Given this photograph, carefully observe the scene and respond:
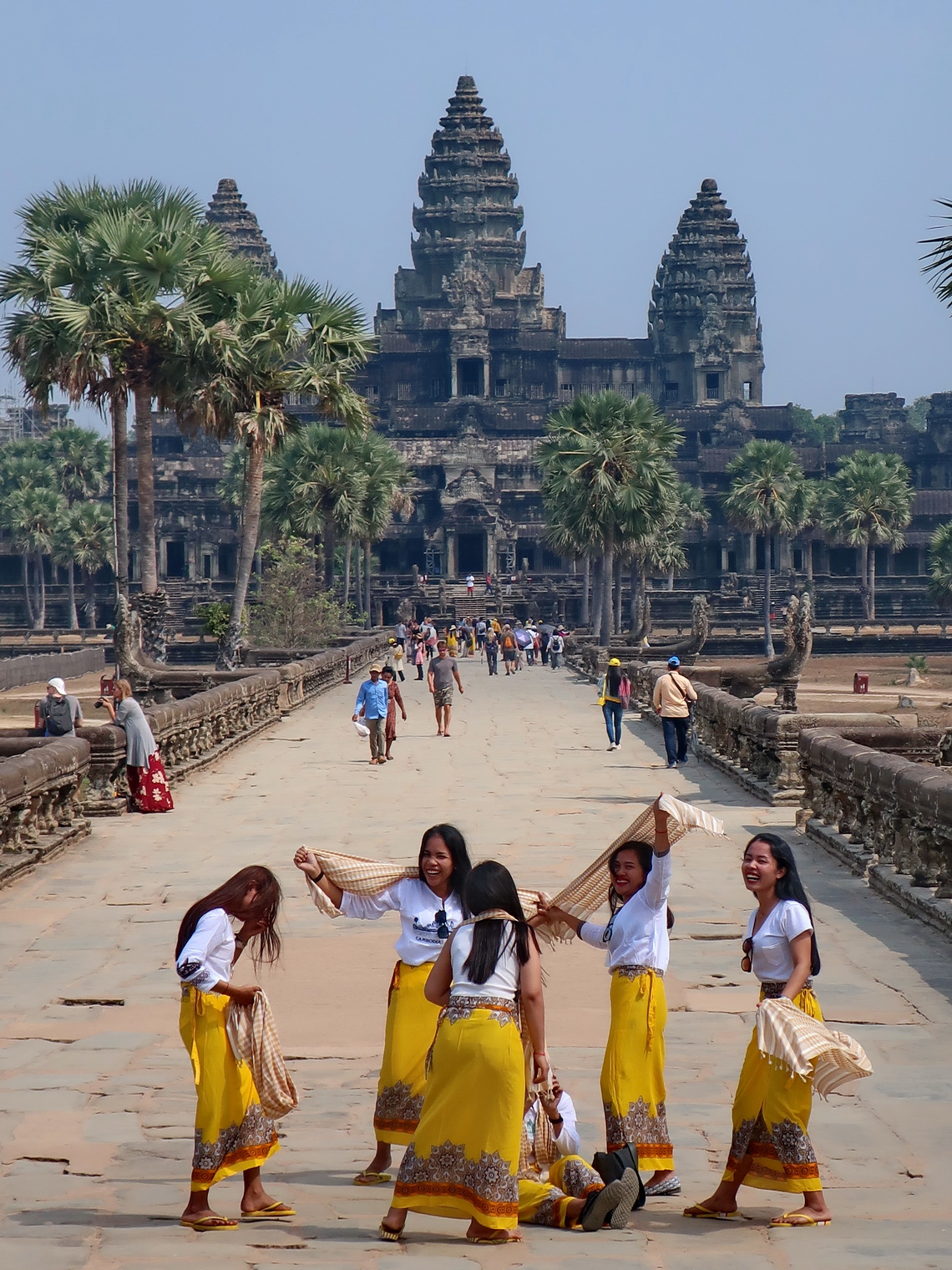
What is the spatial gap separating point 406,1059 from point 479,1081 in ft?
2.40

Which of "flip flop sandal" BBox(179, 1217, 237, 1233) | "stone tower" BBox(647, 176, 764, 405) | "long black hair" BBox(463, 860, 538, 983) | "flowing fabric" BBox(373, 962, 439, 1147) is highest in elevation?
"stone tower" BBox(647, 176, 764, 405)

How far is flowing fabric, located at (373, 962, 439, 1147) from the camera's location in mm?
6242

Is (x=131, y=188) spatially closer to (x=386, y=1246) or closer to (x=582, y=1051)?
(x=582, y=1051)

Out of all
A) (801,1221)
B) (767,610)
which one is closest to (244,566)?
(801,1221)

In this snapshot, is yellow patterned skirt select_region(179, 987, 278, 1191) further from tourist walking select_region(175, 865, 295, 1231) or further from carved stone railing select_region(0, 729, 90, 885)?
carved stone railing select_region(0, 729, 90, 885)

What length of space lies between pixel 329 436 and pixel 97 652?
1008cm

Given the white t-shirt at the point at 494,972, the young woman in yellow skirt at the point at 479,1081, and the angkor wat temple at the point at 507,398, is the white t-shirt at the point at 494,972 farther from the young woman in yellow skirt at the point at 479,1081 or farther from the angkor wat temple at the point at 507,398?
the angkor wat temple at the point at 507,398

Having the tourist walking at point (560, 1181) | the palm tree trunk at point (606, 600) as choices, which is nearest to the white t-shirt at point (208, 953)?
the tourist walking at point (560, 1181)

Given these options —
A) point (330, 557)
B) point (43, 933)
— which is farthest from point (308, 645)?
point (43, 933)

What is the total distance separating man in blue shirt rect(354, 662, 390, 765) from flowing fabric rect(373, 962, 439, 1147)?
15.5m

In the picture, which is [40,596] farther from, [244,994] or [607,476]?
[244,994]

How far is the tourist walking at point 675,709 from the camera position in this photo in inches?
837

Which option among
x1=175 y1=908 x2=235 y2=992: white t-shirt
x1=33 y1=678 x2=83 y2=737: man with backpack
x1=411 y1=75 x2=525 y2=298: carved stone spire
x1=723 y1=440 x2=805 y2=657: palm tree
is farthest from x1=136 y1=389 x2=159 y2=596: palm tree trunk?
x1=411 y1=75 x2=525 y2=298: carved stone spire

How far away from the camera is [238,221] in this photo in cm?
11656
